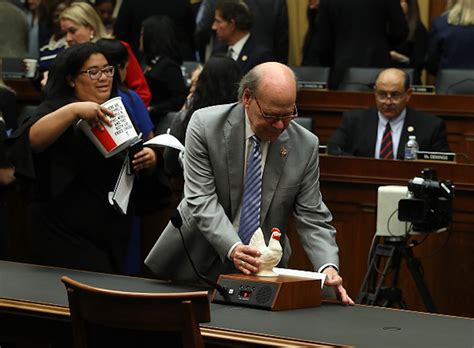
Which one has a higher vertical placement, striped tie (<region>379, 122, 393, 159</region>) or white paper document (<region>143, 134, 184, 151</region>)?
white paper document (<region>143, 134, 184, 151</region>)

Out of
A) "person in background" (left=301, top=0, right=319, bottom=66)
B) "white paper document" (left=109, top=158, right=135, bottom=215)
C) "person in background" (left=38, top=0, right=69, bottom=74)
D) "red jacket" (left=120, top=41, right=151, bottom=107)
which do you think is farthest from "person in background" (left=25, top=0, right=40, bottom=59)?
"white paper document" (left=109, top=158, right=135, bottom=215)

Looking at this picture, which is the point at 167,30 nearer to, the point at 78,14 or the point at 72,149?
the point at 78,14

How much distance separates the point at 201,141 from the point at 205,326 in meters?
0.91

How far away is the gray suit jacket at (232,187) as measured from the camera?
386 centimetres

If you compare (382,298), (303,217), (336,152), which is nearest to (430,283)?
(382,298)

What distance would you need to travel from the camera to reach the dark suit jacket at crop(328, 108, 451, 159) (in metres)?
6.40

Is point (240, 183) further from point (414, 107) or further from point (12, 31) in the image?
point (12, 31)

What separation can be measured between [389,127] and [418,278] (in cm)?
140

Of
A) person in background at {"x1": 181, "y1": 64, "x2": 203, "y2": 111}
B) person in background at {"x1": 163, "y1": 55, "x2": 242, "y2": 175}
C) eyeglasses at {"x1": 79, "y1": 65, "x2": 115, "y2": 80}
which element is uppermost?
eyeglasses at {"x1": 79, "y1": 65, "x2": 115, "y2": 80}

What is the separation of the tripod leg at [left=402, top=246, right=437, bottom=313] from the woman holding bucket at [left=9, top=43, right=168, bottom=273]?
1.38 metres

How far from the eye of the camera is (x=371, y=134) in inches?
256

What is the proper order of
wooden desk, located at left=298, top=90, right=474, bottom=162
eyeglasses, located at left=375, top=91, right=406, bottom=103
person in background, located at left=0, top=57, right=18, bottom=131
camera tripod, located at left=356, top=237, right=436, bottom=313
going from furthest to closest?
wooden desk, located at left=298, top=90, right=474, bottom=162
eyeglasses, located at left=375, top=91, right=406, bottom=103
person in background, located at left=0, top=57, right=18, bottom=131
camera tripod, located at left=356, top=237, right=436, bottom=313

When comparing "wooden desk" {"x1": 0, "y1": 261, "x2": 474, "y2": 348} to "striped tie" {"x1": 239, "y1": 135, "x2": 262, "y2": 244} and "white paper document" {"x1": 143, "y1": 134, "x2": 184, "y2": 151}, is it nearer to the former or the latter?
"striped tie" {"x1": 239, "y1": 135, "x2": 262, "y2": 244}

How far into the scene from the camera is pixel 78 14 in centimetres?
670
